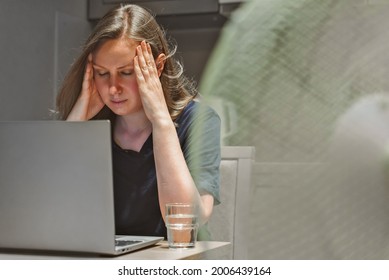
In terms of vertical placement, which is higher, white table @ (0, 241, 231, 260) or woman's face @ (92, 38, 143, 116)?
woman's face @ (92, 38, 143, 116)

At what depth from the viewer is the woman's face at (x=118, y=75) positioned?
94 centimetres

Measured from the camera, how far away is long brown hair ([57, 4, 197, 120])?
969 millimetres

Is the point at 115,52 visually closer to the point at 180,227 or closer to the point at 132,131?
the point at 132,131

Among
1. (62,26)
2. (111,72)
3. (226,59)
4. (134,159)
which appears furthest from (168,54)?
(226,59)

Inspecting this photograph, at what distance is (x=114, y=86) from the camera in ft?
3.15

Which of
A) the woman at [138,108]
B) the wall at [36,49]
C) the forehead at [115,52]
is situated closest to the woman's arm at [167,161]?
the woman at [138,108]

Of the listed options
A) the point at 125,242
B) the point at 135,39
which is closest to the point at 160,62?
the point at 135,39

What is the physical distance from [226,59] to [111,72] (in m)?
0.86

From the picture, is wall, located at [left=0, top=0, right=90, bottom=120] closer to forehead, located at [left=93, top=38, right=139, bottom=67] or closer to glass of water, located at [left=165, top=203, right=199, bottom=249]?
forehead, located at [left=93, top=38, right=139, bottom=67]

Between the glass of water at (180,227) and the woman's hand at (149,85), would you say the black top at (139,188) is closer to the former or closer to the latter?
the woman's hand at (149,85)

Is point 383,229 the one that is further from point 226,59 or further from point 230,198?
point 230,198

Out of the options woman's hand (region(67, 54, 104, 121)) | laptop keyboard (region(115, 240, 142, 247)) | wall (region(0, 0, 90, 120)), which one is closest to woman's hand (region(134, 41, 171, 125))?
woman's hand (region(67, 54, 104, 121))

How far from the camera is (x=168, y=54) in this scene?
1009 mm

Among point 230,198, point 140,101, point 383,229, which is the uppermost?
point 383,229
